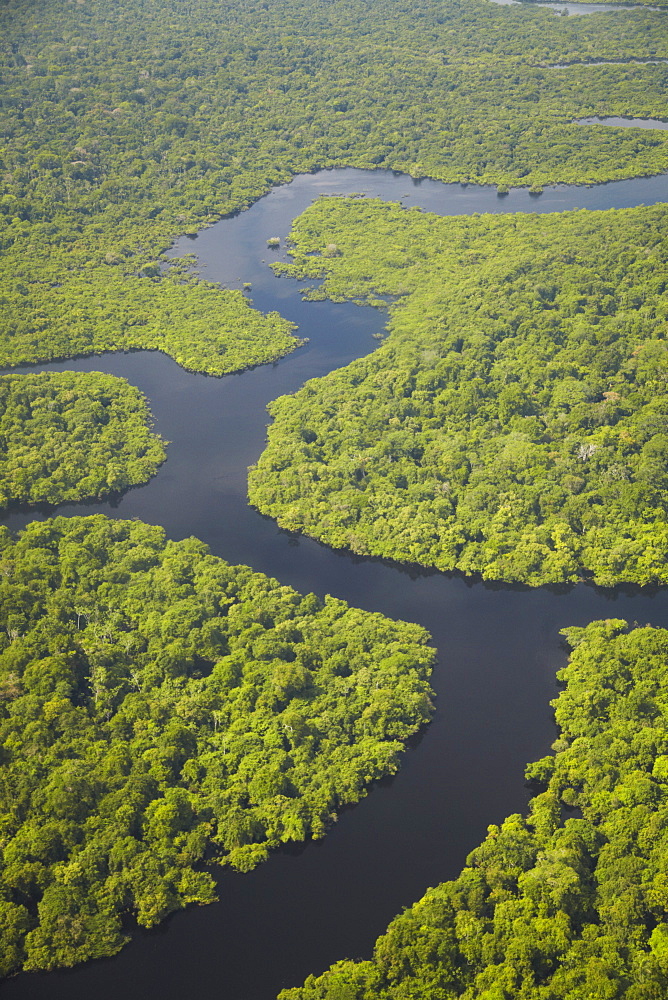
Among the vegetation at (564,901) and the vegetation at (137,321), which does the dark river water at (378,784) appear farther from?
the vegetation at (564,901)

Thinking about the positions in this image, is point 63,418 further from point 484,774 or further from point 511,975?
point 511,975

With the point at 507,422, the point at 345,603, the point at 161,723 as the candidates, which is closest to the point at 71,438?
the point at 345,603

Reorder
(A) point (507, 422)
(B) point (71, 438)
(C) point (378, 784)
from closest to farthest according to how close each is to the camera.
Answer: (C) point (378, 784) < (A) point (507, 422) < (B) point (71, 438)

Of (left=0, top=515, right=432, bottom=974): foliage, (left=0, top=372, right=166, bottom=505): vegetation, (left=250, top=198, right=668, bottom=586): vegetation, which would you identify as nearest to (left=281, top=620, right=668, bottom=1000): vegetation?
(left=0, top=515, right=432, bottom=974): foliage

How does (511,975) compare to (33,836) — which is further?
(33,836)

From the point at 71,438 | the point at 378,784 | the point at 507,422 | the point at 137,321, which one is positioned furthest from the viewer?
the point at 137,321

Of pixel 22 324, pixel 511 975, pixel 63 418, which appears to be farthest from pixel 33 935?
pixel 22 324

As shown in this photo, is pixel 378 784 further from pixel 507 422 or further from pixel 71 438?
pixel 71 438
